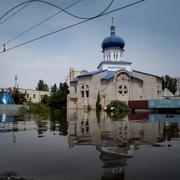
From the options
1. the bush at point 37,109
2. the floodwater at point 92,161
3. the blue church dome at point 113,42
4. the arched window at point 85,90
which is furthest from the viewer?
the blue church dome at point 113,42

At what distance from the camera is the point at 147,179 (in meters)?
5.70

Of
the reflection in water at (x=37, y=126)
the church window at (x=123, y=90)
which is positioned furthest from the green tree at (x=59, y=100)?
the reflection in water at (x=37, y=126)

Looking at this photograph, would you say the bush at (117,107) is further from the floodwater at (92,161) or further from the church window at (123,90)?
the floodwater at (92,161)

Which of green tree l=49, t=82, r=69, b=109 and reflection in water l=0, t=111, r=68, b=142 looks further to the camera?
green tree l=49, t=82, r=69, b=109

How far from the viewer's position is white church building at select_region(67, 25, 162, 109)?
183 feet

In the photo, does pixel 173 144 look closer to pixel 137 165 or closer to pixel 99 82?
pixel 137 165

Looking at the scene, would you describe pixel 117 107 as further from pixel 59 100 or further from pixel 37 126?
pixel 37 126

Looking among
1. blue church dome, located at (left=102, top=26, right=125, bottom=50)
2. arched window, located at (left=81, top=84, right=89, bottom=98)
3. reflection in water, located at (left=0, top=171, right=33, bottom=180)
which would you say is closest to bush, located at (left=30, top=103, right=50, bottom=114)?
arched window, located at (left=81, top=84, right=89, bottom=98)

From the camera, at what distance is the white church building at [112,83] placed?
55812mm

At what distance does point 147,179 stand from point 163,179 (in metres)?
0.35

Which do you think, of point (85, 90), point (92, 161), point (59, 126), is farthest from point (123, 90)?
point (92, 161)

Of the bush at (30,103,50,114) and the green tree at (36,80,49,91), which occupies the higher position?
the green tree at (36,80,49,91)

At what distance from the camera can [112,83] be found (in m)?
55.8

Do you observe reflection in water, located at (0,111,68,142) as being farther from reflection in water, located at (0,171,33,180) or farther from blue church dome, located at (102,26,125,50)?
blue church dome, located at (102,26,125,50)
